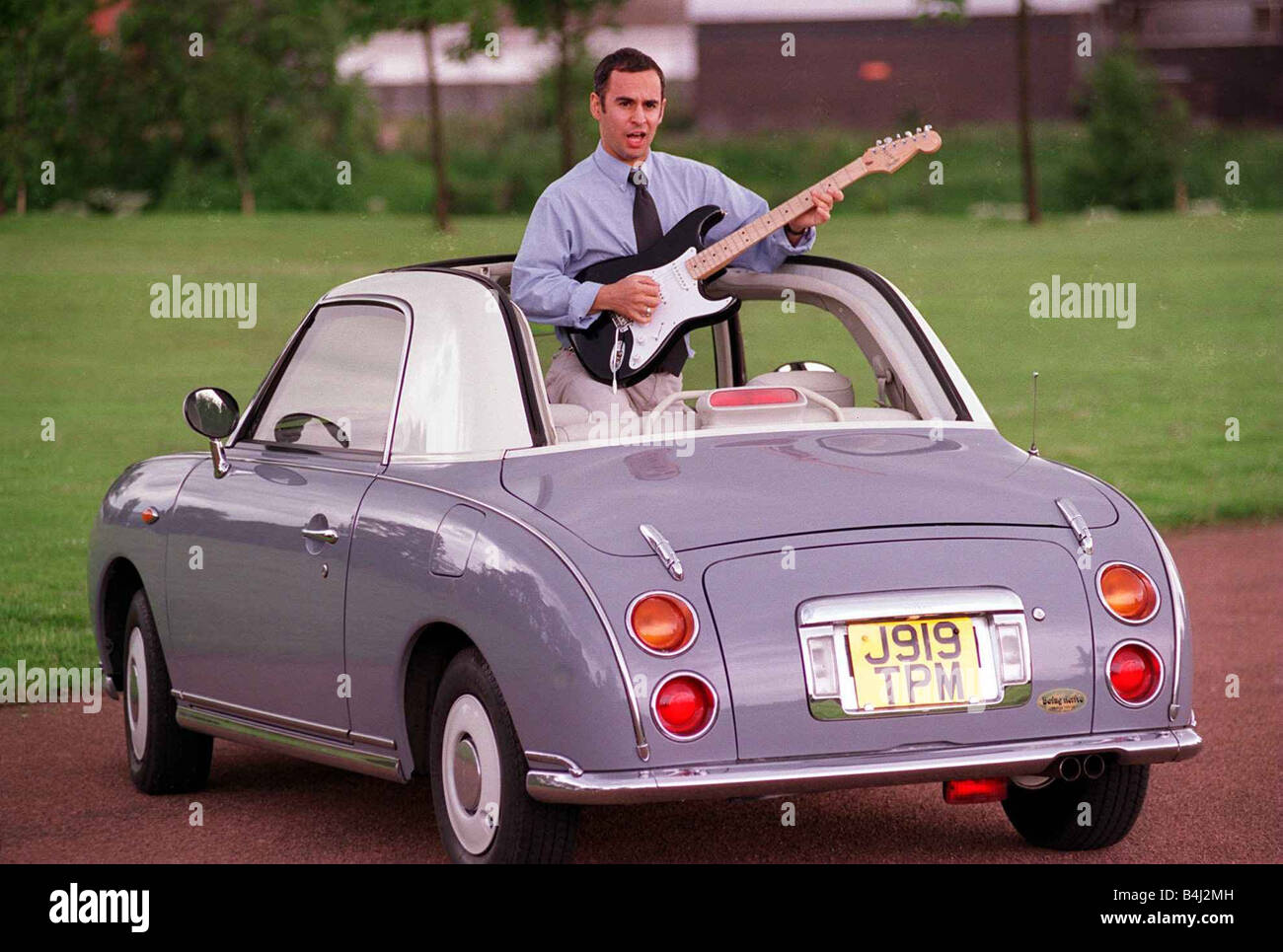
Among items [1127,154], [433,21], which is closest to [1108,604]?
[433,21]

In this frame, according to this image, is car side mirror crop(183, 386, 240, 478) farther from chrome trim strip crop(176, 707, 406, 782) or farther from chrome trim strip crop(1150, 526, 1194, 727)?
chrome trim strip crop(1150, 526, 1194, 727)

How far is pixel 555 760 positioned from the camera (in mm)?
5414

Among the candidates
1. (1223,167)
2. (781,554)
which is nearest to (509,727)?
(781,554)

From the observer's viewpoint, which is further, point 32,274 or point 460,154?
point 460,154

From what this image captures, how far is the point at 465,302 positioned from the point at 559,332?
85 centimetres

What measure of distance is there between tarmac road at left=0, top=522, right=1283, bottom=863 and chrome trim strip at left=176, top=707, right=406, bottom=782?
279 millimetres

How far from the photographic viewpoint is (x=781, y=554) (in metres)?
5.54

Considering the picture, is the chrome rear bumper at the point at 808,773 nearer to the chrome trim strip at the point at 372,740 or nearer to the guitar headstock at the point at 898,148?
the chrome trim strip at the point at 372,740

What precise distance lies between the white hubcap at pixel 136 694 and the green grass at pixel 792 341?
1.80 m

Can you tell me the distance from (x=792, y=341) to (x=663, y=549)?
9639 millimetres

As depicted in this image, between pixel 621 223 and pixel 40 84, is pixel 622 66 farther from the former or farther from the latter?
pixel 40 84
